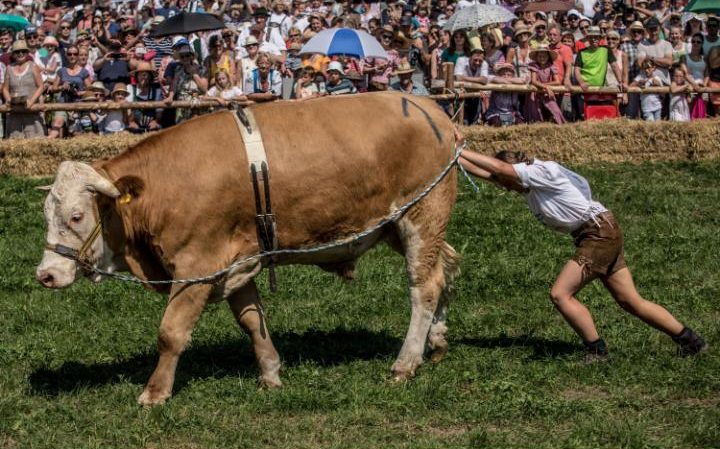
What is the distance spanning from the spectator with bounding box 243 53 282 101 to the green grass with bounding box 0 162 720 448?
626cm

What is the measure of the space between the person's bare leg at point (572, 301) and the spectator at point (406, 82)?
10123 millimetres

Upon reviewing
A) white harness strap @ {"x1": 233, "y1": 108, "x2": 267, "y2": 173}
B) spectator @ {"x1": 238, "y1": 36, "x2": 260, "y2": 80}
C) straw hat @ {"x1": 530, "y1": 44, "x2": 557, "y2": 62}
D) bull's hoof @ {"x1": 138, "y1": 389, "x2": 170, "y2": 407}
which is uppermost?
white harness strap @ {"x1": 233, "y1": 108, "x2": 267, "y2": 173}

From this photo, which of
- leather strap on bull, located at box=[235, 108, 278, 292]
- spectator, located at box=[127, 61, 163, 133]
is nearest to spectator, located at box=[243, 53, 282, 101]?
spectator, located at box=[127, 61, 163, 133]

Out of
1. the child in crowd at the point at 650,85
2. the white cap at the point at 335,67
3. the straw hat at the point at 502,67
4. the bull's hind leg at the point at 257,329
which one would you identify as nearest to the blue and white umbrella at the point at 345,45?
the white cap at the point at 335,67

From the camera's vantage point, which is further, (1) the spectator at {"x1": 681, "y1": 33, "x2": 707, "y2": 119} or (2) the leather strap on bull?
(1) the spectator at {"x1": 681, "y1": 33, "x2": 707, "y2": 119}

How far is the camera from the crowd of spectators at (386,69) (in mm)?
18703

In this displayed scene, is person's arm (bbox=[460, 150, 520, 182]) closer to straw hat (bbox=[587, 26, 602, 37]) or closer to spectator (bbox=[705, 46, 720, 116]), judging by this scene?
straw hat (bbox=[587, 26, 602, 37])

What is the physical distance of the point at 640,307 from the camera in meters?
9.27

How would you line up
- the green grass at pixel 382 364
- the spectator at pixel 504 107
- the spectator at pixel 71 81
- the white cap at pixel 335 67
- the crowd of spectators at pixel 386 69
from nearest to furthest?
the green grass at pixel 382 364 < the spectator at pixel 504 107 < the crowd of spectators at pixel 386 69 < the white cap at pixel 335 67 < the spectator at pixel 71 81

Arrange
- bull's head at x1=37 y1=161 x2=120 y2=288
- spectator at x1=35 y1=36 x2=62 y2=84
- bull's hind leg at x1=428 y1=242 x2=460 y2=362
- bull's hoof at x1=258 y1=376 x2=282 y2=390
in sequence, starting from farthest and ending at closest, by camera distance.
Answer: spectator at x1=35 y1=36 x2=62 y2=84
bull's hind leg at x1=428 y1=242 x2=460 y2=362
bull's hoof at x1=258 y1=376 x2=282 y2=390
bull's head at x1=37 y1=161 x2=120 y2=288

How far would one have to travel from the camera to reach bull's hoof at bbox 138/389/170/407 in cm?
852

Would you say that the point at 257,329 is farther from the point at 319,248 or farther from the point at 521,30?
the point at 521,30

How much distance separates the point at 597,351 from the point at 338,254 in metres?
2.18

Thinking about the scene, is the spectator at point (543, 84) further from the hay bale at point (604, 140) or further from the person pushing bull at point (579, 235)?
the person pushing bull at point (579, 235)
